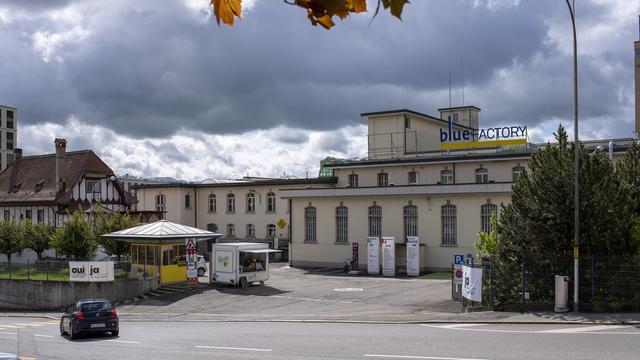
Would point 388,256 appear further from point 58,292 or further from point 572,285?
point 58,292

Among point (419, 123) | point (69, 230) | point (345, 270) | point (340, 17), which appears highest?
point (419, 123)

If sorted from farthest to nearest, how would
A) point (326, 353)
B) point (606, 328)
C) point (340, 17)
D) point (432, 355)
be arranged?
point (606, 328) < point (326, 353) < point (432, 355) < point (340, 17)

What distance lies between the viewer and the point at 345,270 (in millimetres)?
48094

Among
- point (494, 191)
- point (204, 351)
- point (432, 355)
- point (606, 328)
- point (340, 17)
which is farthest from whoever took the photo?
point (494, 191)

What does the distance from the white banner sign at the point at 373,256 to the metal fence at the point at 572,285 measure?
18.4m

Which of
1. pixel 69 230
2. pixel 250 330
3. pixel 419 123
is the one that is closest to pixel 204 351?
pixel 250 330

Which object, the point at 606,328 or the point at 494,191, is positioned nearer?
the point at 606,328

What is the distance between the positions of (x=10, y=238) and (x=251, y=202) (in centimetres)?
2063

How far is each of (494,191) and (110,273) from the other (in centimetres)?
2423

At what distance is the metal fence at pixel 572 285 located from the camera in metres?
24.4

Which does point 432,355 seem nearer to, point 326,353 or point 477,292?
point 326,353

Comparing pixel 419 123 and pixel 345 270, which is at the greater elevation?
pixel 419 123

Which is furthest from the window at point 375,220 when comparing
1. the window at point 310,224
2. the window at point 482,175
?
the window at point 482,175

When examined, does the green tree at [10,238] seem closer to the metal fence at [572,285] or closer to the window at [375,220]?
the window at [375,220]
